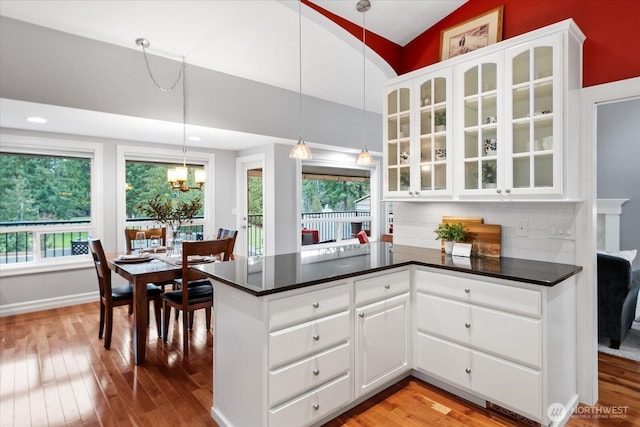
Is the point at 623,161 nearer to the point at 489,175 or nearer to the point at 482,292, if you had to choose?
the point at 489,175

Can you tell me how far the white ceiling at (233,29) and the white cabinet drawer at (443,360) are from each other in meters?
2.52

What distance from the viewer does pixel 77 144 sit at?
462cm

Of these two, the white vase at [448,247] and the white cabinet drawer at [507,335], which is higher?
the white vase at [448,247]

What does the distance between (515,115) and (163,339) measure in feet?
11.8

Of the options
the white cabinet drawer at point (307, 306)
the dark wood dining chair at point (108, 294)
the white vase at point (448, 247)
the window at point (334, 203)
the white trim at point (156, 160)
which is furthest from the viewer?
the window at point (334, 203)

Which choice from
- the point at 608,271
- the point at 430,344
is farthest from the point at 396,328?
the point at 608,271

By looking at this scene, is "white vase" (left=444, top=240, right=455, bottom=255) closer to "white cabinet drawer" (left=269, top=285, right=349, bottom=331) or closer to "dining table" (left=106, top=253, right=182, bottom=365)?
"white cabinet drawer" (left=269, top=285, right=349, bottom=331)

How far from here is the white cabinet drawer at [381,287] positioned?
2.26 meters

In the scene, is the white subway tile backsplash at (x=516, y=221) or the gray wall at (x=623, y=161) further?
the gray wall at (x=623, y=161)

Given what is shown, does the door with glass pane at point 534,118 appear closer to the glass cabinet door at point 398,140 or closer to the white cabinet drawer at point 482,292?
the white cabinet drawer at point 482,292

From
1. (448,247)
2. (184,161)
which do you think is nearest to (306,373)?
(448,247)

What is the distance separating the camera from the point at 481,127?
2.57 meters

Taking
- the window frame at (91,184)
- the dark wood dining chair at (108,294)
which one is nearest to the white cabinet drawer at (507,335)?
the dark wood dining chair at (108,294)

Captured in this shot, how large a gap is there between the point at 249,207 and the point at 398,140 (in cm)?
363
